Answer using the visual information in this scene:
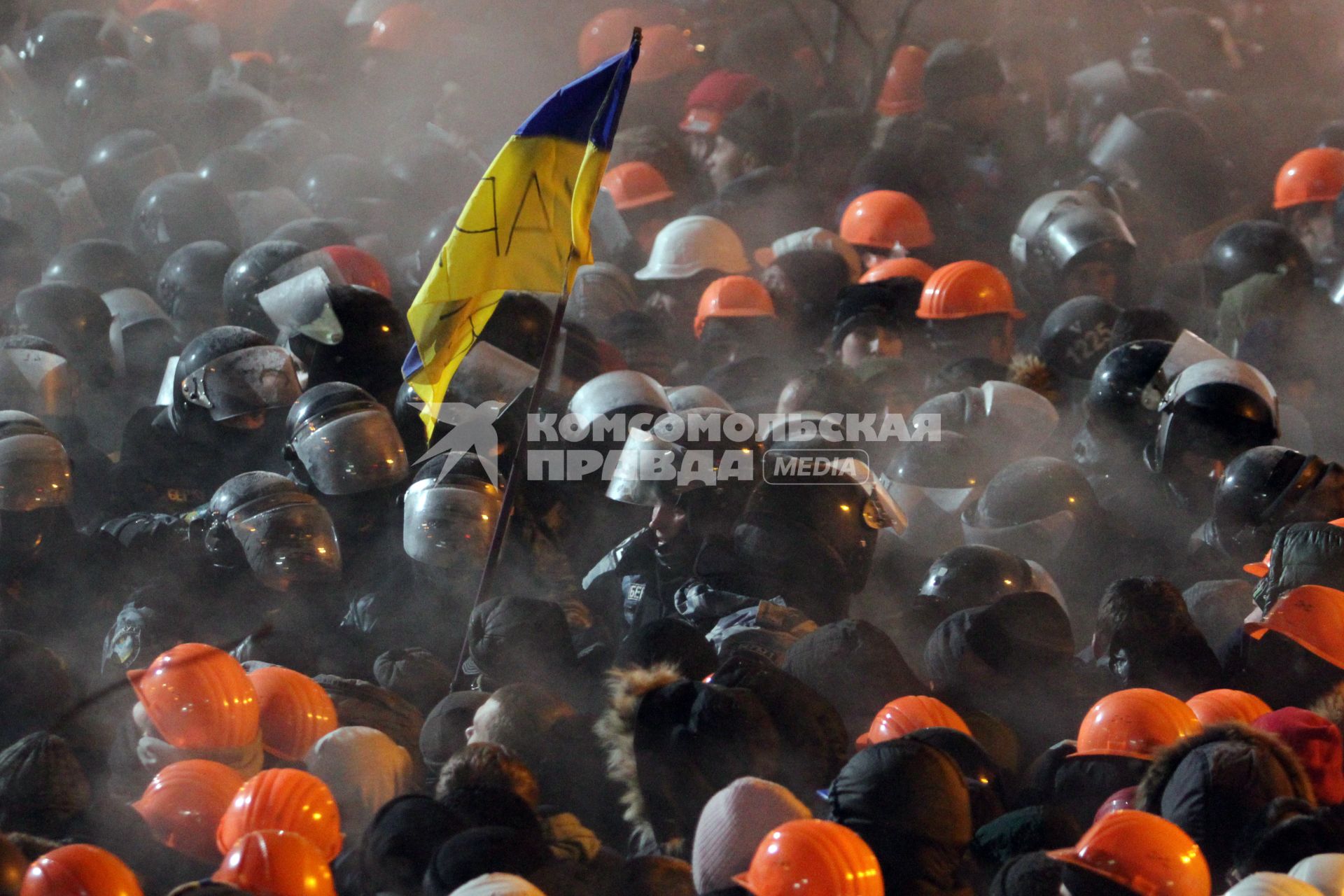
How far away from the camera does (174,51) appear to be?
42.4 feet

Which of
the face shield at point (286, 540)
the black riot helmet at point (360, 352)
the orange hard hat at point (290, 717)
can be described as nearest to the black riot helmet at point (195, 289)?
the black riot helmet at point (360, 352)

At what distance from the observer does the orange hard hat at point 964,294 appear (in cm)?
884

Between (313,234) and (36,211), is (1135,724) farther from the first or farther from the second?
(36,211)

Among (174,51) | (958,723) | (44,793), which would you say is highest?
(174,51)

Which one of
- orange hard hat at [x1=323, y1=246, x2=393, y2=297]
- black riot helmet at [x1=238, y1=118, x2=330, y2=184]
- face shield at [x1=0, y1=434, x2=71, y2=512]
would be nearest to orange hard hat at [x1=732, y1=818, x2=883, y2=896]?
face shield at [x1=0, y1=434, x2=71, y2=512]

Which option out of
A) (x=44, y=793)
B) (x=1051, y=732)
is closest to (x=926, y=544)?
(x=1051, y=732)

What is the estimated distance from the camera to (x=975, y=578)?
627cm

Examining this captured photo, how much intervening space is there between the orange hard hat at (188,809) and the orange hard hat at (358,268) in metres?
4.54

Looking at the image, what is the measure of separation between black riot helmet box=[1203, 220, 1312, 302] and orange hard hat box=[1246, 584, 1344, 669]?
3.86 meters

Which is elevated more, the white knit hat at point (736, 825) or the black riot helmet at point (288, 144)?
the black riot helmet at point (288, 144)

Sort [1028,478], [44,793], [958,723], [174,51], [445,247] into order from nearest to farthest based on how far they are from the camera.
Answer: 1. [44,793]
2. [958,723]
3. [445,247]
4. [1028,478]
5. [174,51]

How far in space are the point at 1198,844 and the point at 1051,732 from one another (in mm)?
A: 1307

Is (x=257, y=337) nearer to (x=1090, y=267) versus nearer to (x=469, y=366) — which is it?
(x=469, y=366)

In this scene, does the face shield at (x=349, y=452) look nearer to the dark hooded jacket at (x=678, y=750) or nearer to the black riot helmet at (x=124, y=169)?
the dark hooded jacket at (x=678, y=750)
